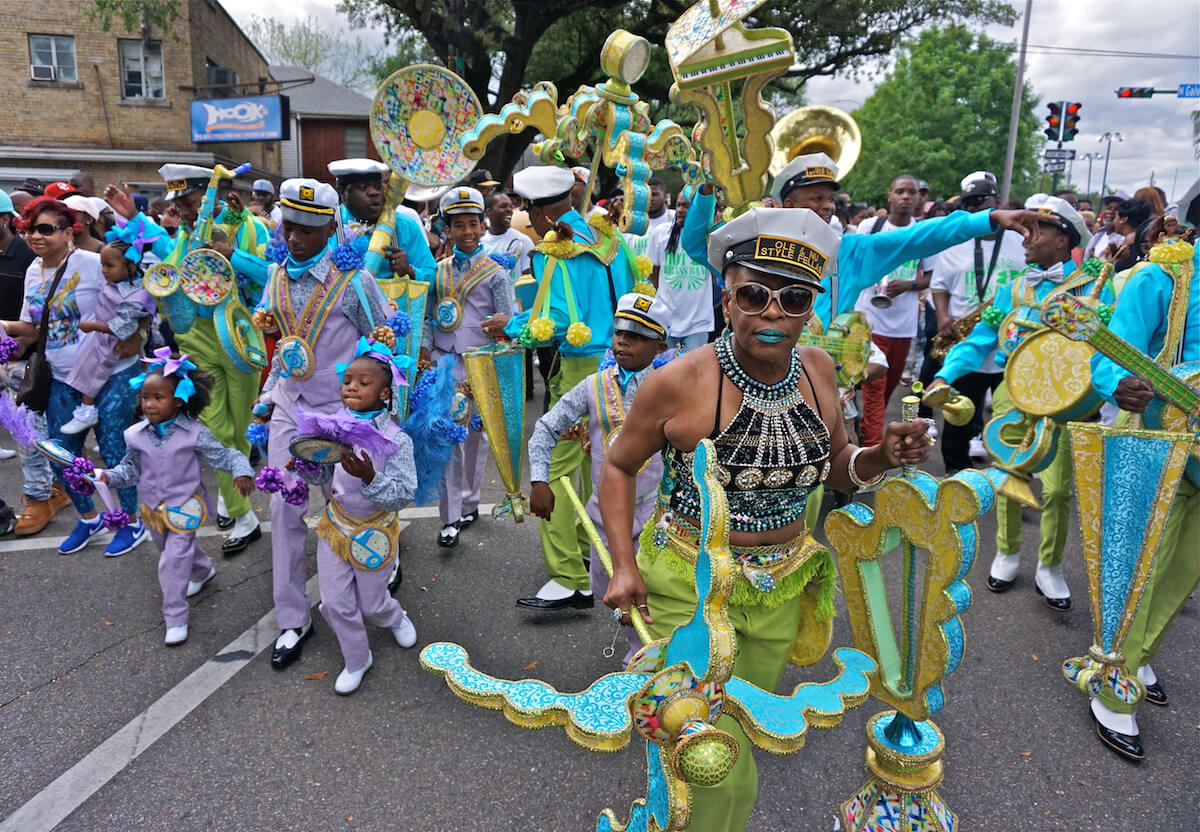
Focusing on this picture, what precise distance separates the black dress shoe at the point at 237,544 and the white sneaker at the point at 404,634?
1.59 meters

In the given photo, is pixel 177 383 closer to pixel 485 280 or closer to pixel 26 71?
pixel 485 280

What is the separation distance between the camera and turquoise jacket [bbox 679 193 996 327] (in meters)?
3.01

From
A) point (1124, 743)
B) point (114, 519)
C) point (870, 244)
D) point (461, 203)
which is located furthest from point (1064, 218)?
point (114, 519)

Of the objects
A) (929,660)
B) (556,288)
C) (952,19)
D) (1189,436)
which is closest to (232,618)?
(556,288)

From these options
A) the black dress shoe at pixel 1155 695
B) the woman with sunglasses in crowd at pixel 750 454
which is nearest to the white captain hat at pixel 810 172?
the woman with sunglasses in crowd at pixel 750 454

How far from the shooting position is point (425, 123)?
4078 millimetres

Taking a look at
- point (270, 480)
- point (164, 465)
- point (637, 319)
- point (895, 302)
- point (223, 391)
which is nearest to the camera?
A: point (637, 319)

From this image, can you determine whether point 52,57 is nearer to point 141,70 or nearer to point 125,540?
point 141,70

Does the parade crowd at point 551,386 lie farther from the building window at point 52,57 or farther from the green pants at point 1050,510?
the building window at point 52,57

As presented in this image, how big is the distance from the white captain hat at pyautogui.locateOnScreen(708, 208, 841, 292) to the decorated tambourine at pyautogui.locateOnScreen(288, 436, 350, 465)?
1.87 meters

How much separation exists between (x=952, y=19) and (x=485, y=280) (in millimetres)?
20724

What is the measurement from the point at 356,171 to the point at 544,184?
1.06 m

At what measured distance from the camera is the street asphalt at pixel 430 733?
253 centimetres

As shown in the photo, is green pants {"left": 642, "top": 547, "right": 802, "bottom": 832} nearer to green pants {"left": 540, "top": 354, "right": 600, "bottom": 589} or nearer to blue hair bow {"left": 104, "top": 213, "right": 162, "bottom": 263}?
green pants {"left": 540, "top": 354, "right": 600, "bottom": 589}
